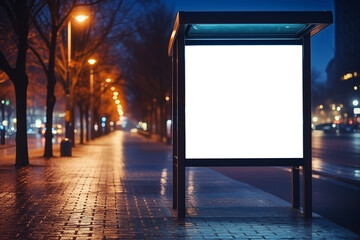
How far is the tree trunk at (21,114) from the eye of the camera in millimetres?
25078

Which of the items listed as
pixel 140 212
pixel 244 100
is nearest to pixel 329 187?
pixel 244 100

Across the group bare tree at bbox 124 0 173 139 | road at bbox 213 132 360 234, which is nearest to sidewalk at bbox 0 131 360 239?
road at bbox 213 132 360 234

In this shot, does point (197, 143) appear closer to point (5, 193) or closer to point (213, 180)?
point (5, 193)

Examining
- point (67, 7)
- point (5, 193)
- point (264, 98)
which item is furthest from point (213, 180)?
point (67, 7)

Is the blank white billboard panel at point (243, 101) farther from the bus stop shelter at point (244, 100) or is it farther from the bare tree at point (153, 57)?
the bare tree at point (153, 57)

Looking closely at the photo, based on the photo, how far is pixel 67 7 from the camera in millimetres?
37719

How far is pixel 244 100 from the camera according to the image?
12.2 metres

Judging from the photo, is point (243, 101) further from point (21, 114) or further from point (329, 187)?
point (21, 114)

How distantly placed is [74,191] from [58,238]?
6821mm

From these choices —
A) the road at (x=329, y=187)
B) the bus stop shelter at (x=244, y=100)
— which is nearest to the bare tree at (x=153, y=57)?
the road at (x=329, y=187)

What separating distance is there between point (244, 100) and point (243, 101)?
25 millimetres

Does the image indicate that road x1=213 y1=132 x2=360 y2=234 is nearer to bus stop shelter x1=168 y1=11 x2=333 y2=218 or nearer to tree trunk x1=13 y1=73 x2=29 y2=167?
bus stop shelter x1=168 y1=11 x2=333 y2=218

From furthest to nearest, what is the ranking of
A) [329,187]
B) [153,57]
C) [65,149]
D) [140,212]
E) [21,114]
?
[153,57] → [65,149] → [21,114] → [329,187] → [140,212]

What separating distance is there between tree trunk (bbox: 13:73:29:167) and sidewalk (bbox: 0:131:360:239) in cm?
549
